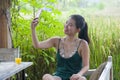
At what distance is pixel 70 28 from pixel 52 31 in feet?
4.91

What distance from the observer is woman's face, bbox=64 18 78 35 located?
284 centimetres

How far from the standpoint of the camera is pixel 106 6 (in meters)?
4.99

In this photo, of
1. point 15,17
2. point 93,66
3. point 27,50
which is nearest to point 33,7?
point 15,17

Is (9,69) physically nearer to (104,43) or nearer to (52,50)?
(52,50)

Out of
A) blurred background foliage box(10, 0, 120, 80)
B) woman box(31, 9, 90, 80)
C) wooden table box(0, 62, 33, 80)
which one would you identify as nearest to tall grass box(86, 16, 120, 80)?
blurred background foliage box(10, 0, 120, 80)

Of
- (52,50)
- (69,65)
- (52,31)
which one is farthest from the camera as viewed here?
(52,50)

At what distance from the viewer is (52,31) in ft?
14.2

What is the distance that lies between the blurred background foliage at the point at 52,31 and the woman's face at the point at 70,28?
138cm

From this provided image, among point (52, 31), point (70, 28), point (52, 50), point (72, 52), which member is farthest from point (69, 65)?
point (52, 50)

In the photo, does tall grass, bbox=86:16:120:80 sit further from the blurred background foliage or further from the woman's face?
the woman's face

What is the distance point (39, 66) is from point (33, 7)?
2.96ft

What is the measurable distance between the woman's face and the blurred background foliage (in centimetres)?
138

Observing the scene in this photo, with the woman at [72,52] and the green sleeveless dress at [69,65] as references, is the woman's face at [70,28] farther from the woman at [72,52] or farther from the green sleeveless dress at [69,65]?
the green sleeveless dress at [69,65]

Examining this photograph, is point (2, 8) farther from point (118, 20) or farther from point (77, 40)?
point (118, 20)
